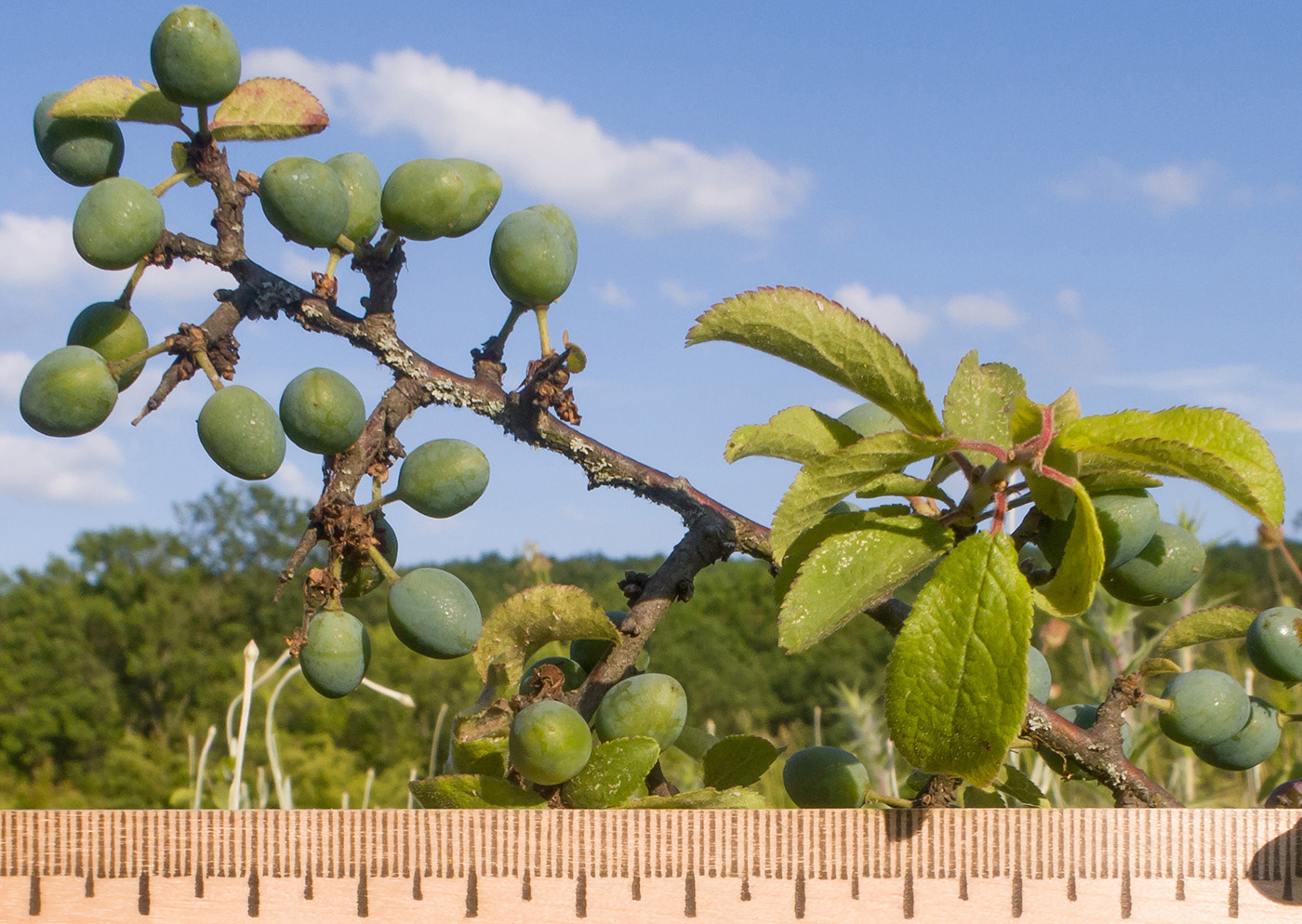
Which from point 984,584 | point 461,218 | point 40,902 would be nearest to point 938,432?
point 984,584

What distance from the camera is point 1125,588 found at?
102cm

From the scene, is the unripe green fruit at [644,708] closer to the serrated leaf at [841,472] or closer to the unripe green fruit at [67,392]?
the serrated leaf at [841,472]

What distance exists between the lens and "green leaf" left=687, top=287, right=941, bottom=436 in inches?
34.1

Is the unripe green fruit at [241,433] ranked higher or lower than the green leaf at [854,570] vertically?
higher

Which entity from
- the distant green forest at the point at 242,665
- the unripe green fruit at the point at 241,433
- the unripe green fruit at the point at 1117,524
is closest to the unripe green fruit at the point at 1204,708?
the unripe green fruit at the point at 1117,524

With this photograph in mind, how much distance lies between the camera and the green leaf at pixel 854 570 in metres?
0.81

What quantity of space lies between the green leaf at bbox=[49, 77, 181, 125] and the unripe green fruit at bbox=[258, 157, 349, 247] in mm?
203

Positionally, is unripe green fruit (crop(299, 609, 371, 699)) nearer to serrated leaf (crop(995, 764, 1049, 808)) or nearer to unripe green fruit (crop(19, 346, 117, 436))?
unripe green fruit (crop(19, 346, 117, 436))

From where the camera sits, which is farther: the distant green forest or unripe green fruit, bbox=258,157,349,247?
the distant green forest

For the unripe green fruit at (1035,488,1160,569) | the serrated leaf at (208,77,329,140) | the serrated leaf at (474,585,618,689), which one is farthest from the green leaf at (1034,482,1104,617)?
the serrated leaf at (208,77,329,140)

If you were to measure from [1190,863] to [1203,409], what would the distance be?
424 millimetres

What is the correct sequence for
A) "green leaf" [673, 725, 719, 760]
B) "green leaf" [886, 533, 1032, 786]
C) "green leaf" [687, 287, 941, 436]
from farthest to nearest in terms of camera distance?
"green leaf" [673, 725, 719, 760]
"green leaf" [687, 287, 941, 436]
"green leaf" [886, 533, 1032, 786]

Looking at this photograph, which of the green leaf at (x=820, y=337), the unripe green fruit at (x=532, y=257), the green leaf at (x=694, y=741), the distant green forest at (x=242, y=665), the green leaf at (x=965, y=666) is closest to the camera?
the green leaf at (x=965, y=666)

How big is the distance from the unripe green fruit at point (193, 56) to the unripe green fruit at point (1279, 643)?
127cm
